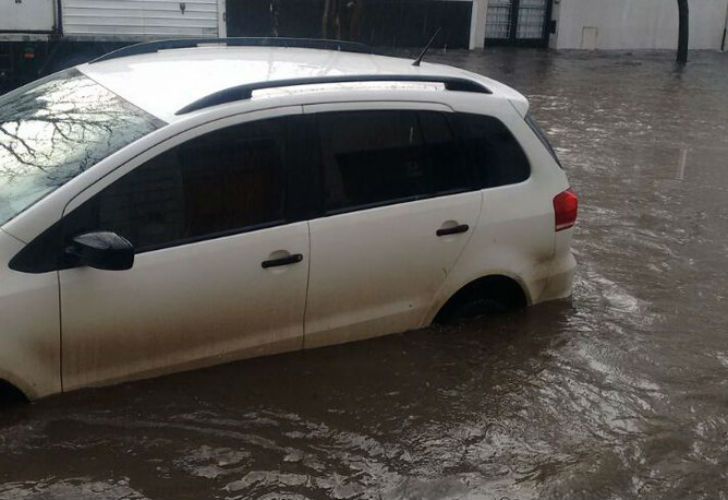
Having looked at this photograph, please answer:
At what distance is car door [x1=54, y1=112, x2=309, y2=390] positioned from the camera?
386 centimetres

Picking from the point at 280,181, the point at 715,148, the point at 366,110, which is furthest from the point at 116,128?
the point at 715,148

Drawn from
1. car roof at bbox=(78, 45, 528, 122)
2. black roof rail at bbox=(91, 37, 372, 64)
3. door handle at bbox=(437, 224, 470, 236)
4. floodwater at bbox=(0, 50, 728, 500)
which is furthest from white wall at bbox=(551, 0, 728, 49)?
door handle at bbox=(437, 224, 470, 236)

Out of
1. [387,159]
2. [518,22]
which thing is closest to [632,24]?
[518,22]

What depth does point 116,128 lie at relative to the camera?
413cm

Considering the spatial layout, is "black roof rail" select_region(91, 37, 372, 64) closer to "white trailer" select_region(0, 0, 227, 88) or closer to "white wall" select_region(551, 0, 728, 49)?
"white trailer" select_region(0, 0, 227, 88)

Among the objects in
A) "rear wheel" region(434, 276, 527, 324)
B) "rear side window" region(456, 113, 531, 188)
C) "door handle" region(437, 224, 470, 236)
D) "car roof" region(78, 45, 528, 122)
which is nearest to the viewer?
"car roof" region(78, 45, 528, 122)

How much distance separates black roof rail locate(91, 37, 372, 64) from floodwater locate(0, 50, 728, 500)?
2.09 metres

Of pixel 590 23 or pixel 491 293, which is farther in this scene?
pixel 590 23

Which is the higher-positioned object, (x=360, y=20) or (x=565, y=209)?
(x=360, y=20)

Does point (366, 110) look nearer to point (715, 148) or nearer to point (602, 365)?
point (602, 365)

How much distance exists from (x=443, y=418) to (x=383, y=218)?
3.42ft

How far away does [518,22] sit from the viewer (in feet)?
78.8

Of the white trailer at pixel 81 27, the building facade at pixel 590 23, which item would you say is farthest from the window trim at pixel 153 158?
the building facade at pixel 590 23

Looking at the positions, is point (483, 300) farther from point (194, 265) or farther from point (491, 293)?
point (194, 265)
